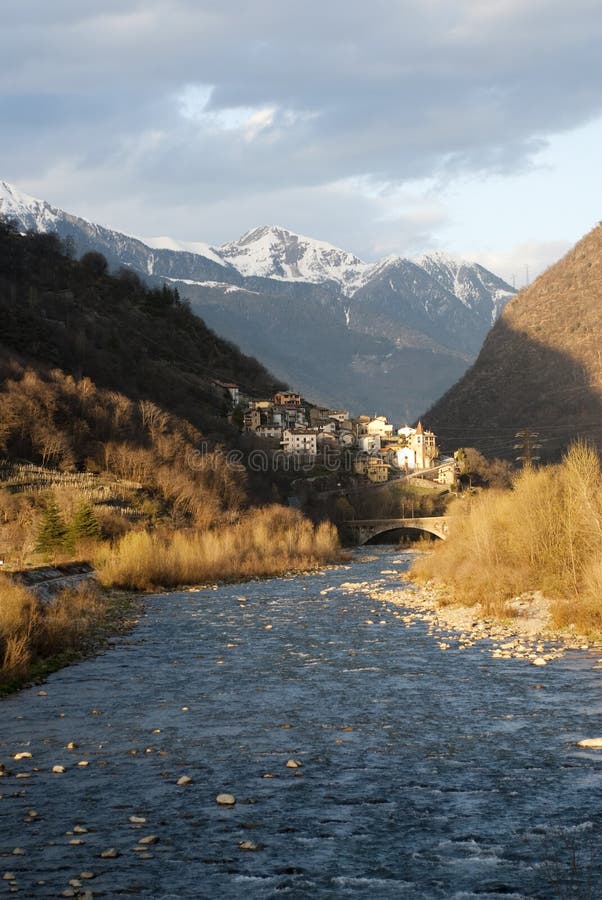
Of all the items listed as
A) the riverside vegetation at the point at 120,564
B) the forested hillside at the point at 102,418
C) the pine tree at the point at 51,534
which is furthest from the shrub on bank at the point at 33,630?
the forested hillside at the point at 102,418

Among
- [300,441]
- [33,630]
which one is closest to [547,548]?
[33,630]

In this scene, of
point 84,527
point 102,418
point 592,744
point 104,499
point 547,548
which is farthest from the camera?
point 102,418

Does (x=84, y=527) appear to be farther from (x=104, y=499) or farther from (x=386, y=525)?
(x=386, y=525)

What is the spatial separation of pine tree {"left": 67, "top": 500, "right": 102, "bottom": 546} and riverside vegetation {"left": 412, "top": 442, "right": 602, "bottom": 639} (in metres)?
24.5

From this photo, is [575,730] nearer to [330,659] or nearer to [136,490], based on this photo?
[330,659]

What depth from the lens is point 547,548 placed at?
4691cm

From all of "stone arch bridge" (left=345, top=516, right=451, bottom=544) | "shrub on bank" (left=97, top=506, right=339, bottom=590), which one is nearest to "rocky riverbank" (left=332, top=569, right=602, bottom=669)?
"shrub on bank" (left=97, top=506, right=339, bottom=590)

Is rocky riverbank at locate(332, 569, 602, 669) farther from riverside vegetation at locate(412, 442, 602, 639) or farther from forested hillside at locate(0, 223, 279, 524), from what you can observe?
forested hillside at locate(0, 223, 279, 524)

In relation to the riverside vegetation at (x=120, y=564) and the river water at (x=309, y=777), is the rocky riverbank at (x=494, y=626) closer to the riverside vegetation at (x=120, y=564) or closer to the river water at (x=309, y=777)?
the river water at (x=309, y=777)

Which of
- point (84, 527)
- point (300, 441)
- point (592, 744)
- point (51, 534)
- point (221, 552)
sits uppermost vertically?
point (300, 441)

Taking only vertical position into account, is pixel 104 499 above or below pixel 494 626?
above

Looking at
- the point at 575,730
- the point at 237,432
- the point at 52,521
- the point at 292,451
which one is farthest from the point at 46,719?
the point at 292,451

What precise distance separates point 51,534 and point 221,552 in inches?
547

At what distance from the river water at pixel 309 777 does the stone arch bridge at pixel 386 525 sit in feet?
332
